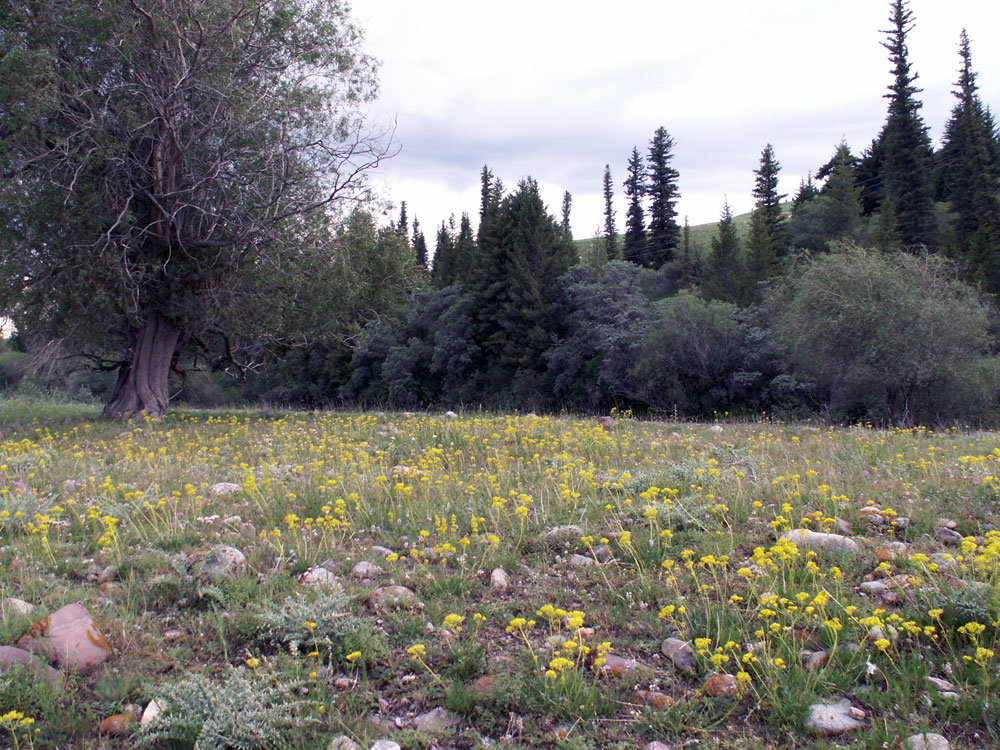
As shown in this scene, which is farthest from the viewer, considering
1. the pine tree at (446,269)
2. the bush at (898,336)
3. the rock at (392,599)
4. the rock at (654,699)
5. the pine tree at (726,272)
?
the pine tree at (446,269)

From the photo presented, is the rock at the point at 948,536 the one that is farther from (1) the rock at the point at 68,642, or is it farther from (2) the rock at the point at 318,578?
(1) the rock at the point at 68,642

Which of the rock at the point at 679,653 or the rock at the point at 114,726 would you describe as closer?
the rock at the point at 114,726

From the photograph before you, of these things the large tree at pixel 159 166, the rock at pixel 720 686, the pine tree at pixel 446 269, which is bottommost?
the rock at pixel 720 686

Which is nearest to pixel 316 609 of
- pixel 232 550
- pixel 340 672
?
pixel 340 672

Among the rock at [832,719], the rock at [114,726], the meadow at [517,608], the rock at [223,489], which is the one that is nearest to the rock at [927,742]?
the meadow at [517,608]

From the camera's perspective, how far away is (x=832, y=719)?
2.60 m

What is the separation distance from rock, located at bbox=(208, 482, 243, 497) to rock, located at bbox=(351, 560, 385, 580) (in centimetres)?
247

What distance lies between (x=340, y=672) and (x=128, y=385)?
44.2ft

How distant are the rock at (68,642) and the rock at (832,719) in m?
3.22

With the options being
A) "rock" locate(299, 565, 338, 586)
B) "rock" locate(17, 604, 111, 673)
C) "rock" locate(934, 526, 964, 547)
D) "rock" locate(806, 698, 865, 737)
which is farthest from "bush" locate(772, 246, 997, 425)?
"rock" locate(17, 604, 111, 673)

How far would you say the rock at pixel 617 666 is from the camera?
2973 millimetres

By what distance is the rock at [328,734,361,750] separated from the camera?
8.21ft

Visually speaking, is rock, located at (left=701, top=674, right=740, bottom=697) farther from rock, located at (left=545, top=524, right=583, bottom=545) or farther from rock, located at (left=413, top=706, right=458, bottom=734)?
rock, located at (left=545, top=524, right=583, bottom=545)

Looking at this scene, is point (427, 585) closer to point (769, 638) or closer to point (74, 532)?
point (769, 638)
